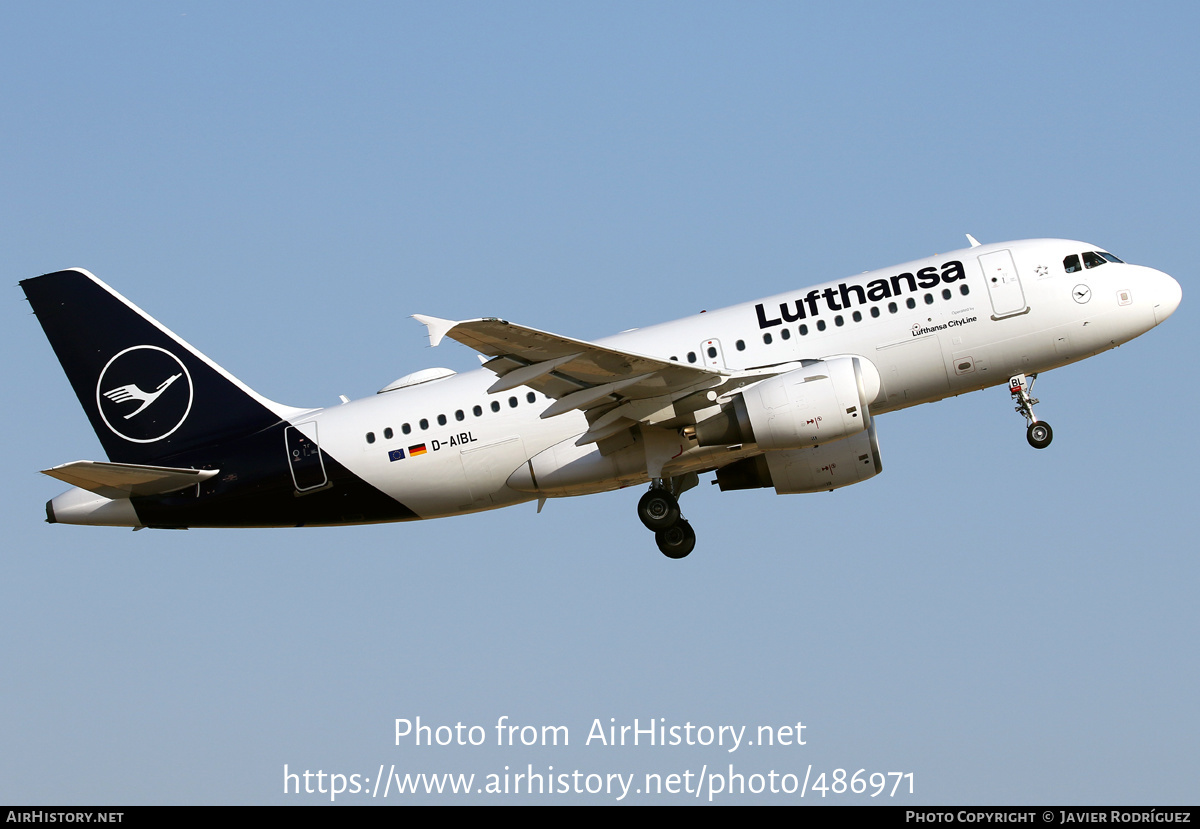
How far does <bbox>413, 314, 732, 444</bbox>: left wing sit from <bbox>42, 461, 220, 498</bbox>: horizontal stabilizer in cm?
903

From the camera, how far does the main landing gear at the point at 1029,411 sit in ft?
109

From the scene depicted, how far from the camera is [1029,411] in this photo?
33.3 m

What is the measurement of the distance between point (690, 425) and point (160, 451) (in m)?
14.1

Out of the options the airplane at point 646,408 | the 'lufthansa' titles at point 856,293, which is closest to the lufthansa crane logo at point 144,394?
the airplane at point 646,408

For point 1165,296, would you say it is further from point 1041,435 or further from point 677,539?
point 677,539

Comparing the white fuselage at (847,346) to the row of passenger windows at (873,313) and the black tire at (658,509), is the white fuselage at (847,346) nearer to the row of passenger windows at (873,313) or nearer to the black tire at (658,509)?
the row of passenger windows at (873,313)

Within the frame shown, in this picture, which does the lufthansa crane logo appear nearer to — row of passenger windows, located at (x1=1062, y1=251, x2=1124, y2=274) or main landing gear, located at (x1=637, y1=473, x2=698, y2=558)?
main landing gear, located at (x1=637, y1=473, x2=698, y2=558)

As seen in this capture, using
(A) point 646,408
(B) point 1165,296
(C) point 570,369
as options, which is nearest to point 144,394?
(C) point 570,369

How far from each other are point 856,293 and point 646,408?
588 centimetres

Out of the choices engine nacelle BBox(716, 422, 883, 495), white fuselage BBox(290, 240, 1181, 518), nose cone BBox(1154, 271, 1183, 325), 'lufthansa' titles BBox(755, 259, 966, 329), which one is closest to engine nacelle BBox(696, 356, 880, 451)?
white fuselage BBox(290, 240, 1181, 518)

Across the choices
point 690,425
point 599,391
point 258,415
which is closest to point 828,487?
point 690,425

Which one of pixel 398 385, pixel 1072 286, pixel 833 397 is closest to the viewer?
pixel 833 397

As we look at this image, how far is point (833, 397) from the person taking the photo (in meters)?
30.6

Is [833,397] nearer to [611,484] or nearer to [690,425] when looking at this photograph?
[690,425]
